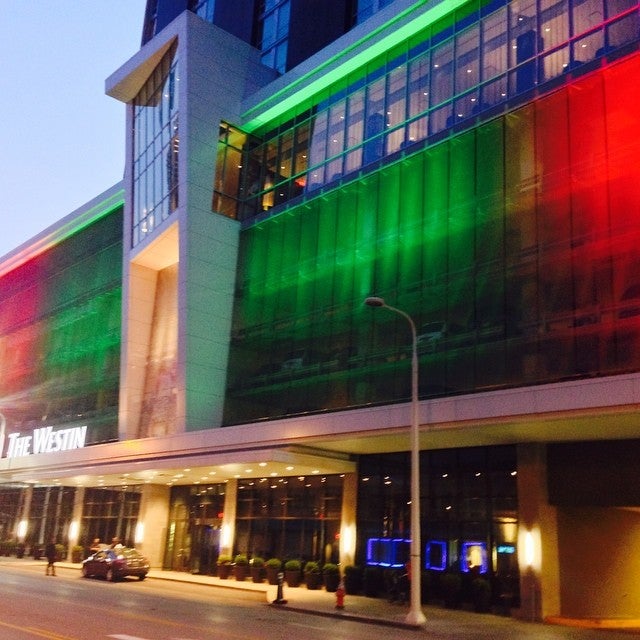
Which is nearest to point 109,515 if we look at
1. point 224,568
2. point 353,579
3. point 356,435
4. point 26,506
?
point 26,506

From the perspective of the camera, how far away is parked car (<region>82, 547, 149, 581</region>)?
107ft

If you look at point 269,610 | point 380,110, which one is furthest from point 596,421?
point 380,110

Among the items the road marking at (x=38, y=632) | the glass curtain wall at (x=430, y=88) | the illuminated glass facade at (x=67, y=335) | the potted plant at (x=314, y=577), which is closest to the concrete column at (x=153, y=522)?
the illuminated glass facade at (x=67, y=335)

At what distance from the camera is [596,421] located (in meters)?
20.5

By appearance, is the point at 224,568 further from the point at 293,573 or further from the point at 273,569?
the point at 293,573

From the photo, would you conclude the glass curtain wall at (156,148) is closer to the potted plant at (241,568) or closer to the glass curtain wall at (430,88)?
the glass curtain wall at (430,88)

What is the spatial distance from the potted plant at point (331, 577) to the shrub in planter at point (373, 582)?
1612mm

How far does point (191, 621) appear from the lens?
61.8ft

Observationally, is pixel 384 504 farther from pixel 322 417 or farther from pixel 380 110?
pixel 380 110

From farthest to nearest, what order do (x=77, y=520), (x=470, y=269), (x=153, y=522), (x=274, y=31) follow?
1. (x=274, y=31)
2. (x=77, y=520)
3. (x=153, y=522)
4. (x=470, y=269)

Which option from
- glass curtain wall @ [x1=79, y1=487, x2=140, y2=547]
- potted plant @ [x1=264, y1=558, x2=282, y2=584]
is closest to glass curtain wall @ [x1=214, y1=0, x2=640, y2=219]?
potted plant @ [x1=264, y1=558, x2=282, y2=584]

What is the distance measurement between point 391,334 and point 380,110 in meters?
11.4

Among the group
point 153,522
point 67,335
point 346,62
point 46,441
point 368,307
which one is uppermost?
point 346,62

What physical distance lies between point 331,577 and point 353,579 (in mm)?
1370
